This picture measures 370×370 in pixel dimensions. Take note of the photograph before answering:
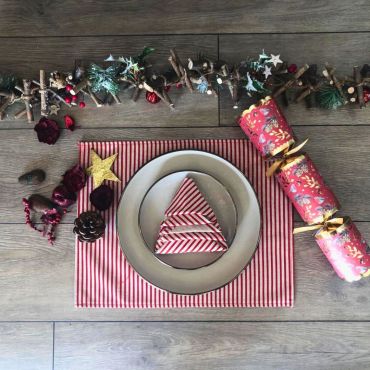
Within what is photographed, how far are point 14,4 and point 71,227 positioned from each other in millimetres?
561

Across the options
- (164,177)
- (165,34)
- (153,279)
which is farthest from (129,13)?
(153,279)

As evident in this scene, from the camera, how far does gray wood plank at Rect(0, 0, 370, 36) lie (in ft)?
3.44

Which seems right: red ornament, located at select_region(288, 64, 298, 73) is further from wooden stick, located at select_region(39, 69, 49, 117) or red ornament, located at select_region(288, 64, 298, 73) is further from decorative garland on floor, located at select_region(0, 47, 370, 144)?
wooden stick, located at select_region(39, 69, 49, 117)

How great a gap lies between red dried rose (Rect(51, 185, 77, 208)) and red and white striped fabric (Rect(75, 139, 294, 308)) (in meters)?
0.03

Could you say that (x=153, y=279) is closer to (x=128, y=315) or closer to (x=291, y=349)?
(x=128, y=315)

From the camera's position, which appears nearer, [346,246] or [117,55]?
[346,246]

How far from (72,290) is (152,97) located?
0.48 metres

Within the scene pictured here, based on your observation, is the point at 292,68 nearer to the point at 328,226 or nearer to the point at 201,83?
the point at 201,83

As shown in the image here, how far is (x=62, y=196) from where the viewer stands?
0.98m

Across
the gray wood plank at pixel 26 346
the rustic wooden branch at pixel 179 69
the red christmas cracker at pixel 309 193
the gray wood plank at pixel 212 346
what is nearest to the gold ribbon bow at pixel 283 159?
the red christmas cracker at pixel 309 193

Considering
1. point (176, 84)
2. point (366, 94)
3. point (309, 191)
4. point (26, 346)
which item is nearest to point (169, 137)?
point (176, 84)

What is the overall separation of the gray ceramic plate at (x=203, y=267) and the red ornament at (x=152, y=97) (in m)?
0.14

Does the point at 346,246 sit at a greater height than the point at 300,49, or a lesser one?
lesser

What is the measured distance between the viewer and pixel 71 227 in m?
1.02
